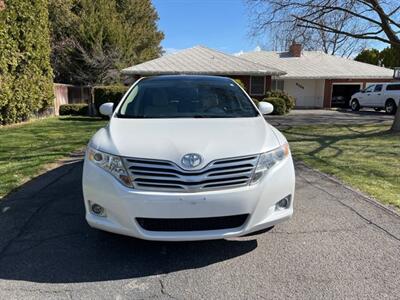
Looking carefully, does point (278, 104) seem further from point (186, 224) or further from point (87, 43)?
point (186, 224)

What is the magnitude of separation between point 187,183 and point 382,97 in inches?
902

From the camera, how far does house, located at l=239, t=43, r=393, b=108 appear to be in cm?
2911

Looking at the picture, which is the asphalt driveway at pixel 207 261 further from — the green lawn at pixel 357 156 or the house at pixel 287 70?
the house at pixel 287 70

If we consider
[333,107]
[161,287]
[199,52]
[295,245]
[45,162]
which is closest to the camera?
[161,287]

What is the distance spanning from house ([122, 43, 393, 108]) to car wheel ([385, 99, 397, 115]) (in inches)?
257

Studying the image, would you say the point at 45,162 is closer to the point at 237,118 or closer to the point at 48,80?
the point at 237,118

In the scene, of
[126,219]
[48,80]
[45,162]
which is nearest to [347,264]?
[126,219]

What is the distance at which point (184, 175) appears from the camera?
321 centimetres

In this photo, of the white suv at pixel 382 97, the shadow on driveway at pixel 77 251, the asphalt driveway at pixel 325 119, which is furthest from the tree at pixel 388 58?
the shadow on driveway at pixel 77 251

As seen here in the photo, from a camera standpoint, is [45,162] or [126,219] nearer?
[126,219]

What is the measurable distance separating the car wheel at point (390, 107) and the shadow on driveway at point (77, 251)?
21.6 m

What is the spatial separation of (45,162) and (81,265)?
4665 millimetres

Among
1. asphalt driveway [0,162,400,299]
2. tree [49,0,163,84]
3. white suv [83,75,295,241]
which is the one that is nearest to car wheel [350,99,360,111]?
tree [49,0,163,84]

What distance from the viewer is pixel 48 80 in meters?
18.1
